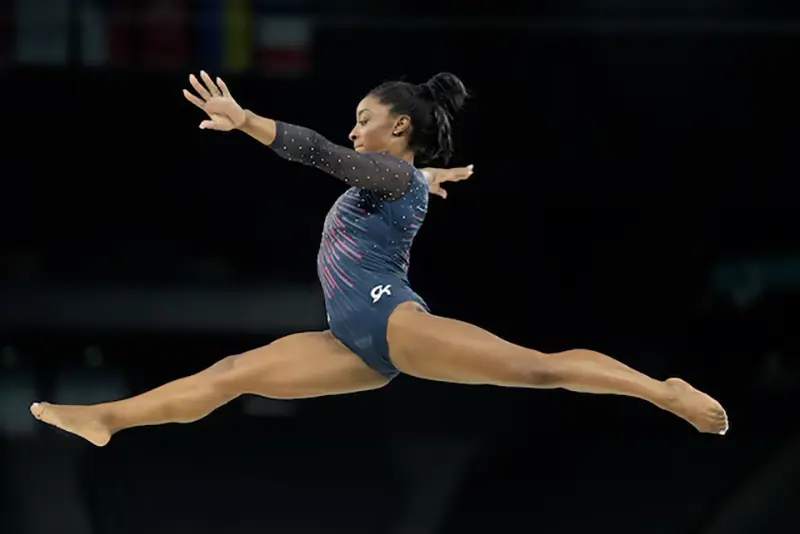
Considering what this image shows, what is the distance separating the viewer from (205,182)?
18.6 feet

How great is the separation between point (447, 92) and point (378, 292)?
0.64 meters

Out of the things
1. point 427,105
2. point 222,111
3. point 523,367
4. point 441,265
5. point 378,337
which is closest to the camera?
point 222,111

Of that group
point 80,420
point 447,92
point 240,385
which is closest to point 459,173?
point 447,92

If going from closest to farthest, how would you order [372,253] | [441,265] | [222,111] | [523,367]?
1. [222,111]
2. [523,367]
3. [372,253]
4. [441,265]

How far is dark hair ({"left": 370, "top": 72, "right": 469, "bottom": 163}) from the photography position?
11.0 feet

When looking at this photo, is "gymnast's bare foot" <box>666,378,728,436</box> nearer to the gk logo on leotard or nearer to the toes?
the gk logo on leotard

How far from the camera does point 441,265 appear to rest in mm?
5684

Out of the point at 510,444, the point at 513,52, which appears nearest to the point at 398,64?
the point at 513,52

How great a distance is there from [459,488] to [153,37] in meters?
2.58

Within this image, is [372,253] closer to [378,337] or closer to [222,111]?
[378,337]

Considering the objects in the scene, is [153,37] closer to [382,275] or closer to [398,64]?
[398,64]

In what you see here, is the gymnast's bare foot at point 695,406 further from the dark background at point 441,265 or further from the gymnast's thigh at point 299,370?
the dark background at point 441,265

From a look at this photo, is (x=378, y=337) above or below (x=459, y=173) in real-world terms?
below

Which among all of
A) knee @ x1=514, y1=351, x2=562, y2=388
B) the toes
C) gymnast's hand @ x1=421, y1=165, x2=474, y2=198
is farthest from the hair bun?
the toes
